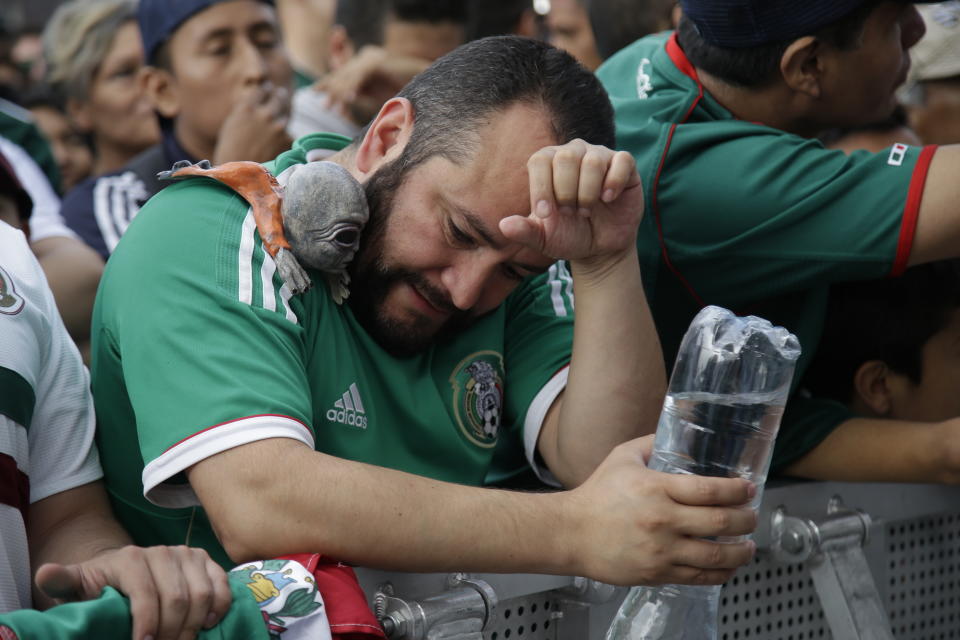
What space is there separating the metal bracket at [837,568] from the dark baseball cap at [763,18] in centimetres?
85

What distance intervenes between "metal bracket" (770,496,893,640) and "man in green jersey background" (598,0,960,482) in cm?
16

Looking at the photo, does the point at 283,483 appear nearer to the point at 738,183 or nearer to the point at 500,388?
the point at 500,388

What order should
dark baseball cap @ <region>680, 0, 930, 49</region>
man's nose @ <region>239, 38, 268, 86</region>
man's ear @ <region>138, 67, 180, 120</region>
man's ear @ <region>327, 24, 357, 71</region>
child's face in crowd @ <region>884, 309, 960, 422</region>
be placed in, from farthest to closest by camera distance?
man's ear @ <region>327, 24, 357, 71</region>
man's ear @ <region>138, 67, 180, 120</region>
man's nose @ <region>239, 38, 268, 86</region>
child's face in crowd @ <region>884, 309, 960, 422</region>
dark baseball cap @ <region>680, 0, 930, 49</region>

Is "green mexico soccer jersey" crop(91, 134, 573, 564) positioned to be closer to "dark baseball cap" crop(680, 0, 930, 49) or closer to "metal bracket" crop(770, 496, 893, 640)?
"metal bracket" crop(770, 496, 893, 640)

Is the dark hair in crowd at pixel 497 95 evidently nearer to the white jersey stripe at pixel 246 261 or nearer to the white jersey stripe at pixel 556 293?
the white jersey stripe at pixel 246 261

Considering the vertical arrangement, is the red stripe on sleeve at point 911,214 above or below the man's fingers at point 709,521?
above

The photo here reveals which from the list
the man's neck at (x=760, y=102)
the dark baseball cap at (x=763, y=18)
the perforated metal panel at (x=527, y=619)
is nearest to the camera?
the perforated metal panel at (x=527, y=619)

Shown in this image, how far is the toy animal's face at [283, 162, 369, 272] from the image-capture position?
1.65 m

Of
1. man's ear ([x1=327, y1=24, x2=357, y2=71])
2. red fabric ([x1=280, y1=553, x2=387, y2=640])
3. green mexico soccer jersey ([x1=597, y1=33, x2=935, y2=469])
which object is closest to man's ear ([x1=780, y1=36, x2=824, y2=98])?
green mexico soccer jersey ([x1=597, y1=33, x2=935, y2=469])

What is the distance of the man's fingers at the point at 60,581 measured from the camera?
1285 mm

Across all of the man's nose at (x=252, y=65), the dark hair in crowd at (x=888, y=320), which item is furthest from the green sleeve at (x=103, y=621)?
the man's nose at (x=252, y=65)

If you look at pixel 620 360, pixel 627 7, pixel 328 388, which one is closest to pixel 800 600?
pixel 620 360

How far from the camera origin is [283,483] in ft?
4.71

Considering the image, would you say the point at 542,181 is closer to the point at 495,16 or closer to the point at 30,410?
the point at 30,410
